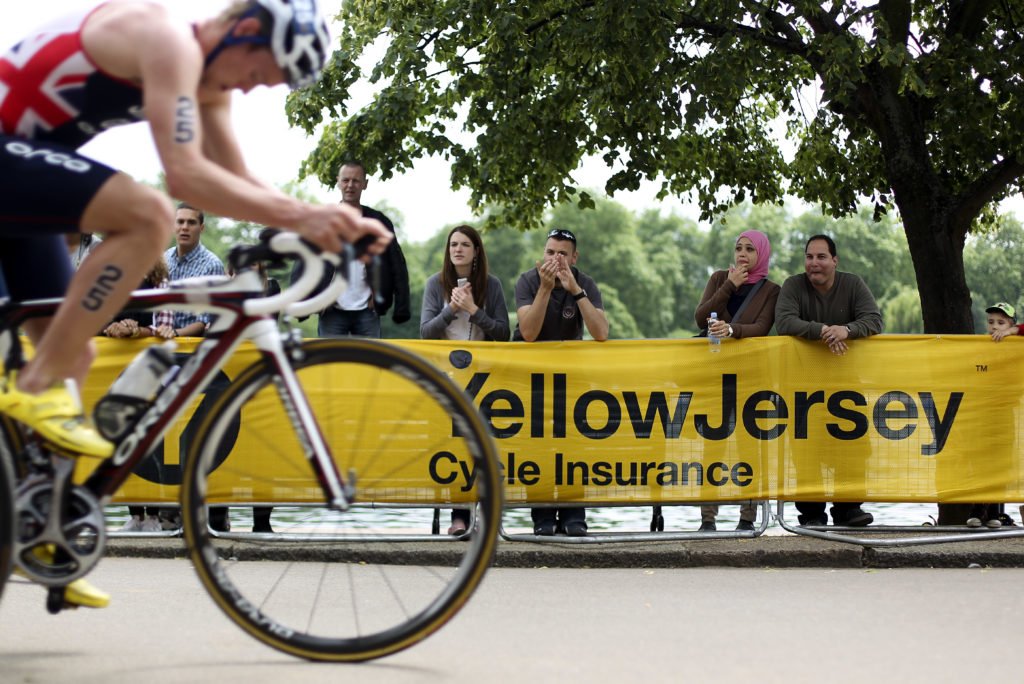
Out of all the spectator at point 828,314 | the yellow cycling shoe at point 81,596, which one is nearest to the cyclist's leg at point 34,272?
the yellow cycling shoe at point 81,596

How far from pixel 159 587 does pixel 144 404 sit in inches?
109

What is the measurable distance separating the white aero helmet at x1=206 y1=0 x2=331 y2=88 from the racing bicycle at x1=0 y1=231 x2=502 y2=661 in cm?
53

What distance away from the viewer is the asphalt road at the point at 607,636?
15.1 feet

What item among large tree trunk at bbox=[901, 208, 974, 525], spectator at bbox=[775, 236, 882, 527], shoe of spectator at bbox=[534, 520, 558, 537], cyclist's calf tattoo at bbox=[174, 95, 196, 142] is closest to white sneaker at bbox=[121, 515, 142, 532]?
shoe of spectator at bbox=[534, 520, 558, 537]

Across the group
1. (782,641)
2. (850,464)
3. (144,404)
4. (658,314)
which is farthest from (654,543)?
(658,314)

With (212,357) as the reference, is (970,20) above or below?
above

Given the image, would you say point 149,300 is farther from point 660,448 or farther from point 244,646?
point 660,448

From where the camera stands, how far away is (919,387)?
9.24 metres

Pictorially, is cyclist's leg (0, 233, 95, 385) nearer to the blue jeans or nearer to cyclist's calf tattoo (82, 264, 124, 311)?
cyclist's calf tattoo (82, 264, 124, 311)

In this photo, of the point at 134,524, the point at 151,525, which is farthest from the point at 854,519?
the point at 134,524

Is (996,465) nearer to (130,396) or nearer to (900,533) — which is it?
(900,533)

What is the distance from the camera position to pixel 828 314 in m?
9.80

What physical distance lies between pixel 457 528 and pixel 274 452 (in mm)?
4307

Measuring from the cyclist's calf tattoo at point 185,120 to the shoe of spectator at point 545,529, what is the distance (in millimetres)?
5360
